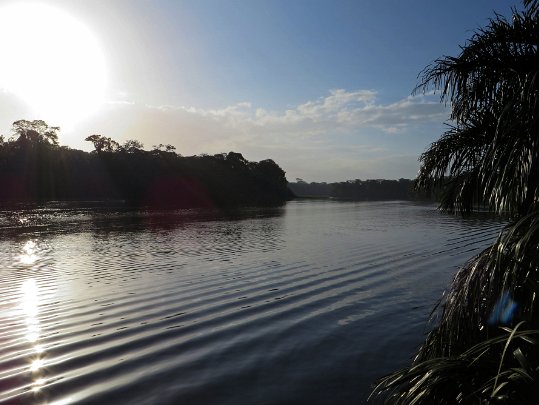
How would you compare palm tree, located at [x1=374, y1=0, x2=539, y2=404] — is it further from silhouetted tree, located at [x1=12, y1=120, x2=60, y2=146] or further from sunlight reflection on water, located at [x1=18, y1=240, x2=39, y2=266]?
silhouetted tree, located at [x1=12, y1=120, x2=60, y2=146]

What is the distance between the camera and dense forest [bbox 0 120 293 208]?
A: 118 m

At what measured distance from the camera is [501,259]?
4543 mm

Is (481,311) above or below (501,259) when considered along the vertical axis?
below

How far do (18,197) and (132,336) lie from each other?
118786mm

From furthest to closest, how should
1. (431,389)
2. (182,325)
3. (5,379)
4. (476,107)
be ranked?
(182,325) < (5,379) < (476,107) < (431,389)

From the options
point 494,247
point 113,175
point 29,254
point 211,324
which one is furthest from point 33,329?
point 113,175

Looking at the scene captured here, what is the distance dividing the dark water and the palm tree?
248 cm

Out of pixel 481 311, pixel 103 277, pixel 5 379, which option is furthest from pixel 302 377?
pixel 103 277

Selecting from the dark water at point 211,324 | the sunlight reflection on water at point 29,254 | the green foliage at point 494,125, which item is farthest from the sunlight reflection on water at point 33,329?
the green foliage at point 494,125

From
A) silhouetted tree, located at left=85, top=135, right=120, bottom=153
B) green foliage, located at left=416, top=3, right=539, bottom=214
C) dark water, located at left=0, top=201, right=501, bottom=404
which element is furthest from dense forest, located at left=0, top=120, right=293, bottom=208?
green foliage, located at left=416, top=3, right=539, bottom=214

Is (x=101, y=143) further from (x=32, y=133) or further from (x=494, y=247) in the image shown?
(x=494, y=247)

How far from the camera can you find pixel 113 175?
5399 inches

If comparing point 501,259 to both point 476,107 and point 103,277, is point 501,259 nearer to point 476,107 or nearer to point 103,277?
point 476,107

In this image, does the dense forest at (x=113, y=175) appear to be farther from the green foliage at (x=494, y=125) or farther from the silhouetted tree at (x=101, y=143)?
the green foliage at (x=494, y=125)
